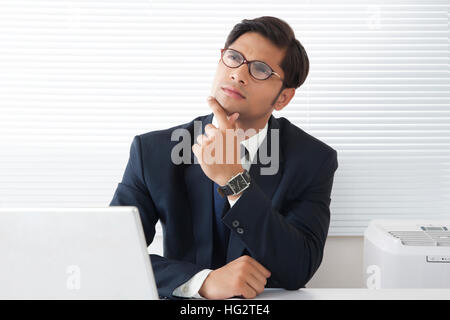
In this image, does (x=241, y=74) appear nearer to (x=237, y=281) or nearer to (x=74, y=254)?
(x=237, y=281)

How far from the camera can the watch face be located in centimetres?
149

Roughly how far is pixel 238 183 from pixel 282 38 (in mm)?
585

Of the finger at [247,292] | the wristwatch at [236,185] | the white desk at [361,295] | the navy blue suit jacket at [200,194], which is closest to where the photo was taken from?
the white desk at [361,295]

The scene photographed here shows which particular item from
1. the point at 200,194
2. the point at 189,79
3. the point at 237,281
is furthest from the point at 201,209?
the point at 189,79

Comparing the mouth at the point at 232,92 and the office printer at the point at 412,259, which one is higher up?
the mouth at the point at 232,92

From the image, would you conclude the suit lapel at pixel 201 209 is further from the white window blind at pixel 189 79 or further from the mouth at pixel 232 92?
the white window blind at pixel 189 79

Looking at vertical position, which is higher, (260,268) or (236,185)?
(236,185)

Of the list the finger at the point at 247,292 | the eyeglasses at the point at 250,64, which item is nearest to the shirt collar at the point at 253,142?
the eyeglasses at the point at 250,64

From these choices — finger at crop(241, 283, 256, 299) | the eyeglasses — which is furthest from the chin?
finger at crop(241, 283, 256, 299)

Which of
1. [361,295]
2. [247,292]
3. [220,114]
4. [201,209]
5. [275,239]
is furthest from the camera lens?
[201,209]

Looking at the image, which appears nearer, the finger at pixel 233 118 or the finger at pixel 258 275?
the finger at pixel 258 275

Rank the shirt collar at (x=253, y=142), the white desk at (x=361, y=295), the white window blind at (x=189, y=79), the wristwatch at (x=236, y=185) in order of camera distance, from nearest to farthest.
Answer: the white desk at (x=361, y=295) < the wristwatch at (x=236, y=185) < the shirt collar at (x=253, y=142) < the white window blind at (x=189, y=79)

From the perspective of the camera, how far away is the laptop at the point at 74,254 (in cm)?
89

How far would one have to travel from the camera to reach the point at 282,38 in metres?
1.73
